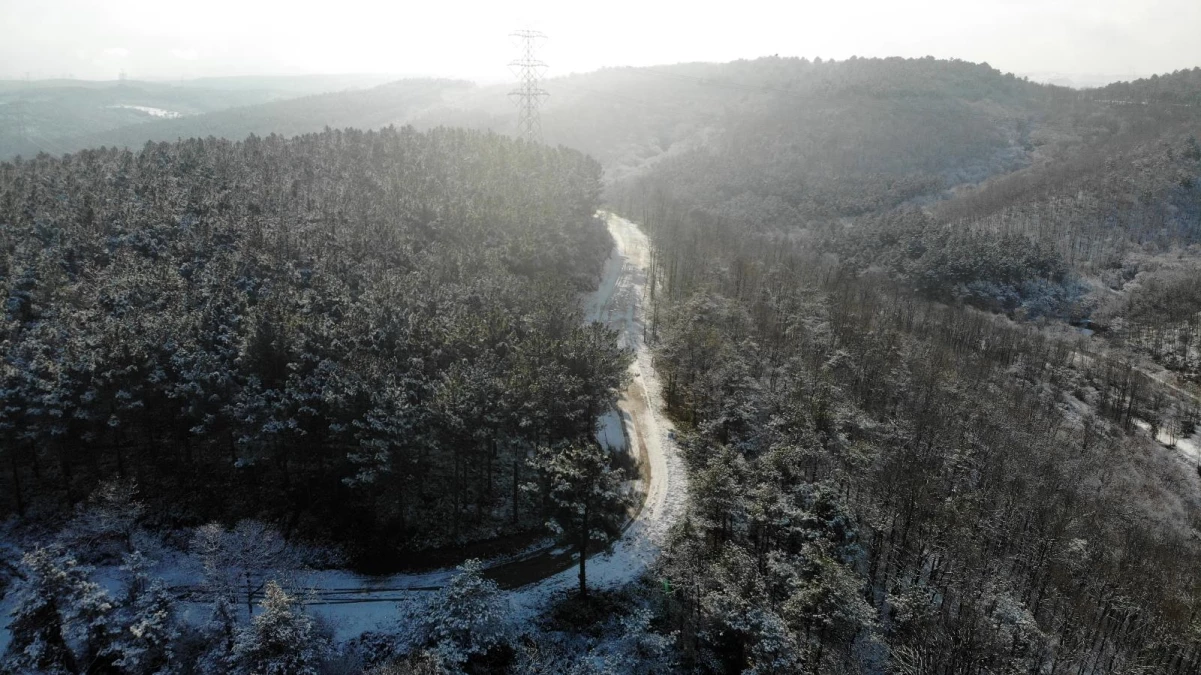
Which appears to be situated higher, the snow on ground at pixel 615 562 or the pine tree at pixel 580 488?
the pine tree at pixel 580 488

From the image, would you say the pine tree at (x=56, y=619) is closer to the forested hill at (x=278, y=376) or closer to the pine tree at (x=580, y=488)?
the forested hill at (x=278, y=376)

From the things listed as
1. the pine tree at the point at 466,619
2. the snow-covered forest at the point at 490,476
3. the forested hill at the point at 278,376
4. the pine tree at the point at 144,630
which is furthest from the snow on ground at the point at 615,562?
the pine tree at the point at 144,630

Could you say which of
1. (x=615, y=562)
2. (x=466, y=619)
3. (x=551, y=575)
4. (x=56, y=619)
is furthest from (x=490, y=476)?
(x=56, y=619)

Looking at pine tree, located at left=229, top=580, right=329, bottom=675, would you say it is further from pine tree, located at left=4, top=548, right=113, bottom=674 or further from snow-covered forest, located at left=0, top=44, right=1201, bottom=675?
pine tree, located at left=4, top=548, right=113, bottom=674

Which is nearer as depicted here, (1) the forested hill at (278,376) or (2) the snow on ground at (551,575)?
(2) the snow on ground at (551,575)

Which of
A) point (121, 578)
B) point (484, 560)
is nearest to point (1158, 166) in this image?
point (484, 560)

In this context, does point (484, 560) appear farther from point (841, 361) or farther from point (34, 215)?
point (34, 215)
